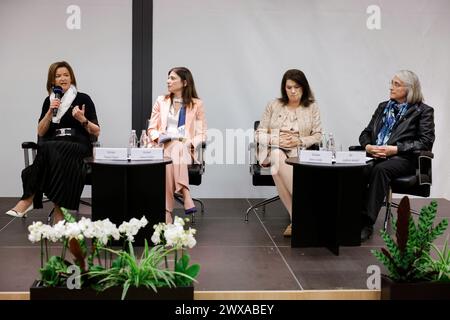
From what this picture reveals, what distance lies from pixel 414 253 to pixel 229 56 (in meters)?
3.58

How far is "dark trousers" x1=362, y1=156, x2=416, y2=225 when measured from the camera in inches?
174

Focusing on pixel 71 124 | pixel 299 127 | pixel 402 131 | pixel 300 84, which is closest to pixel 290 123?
pixel 299 127

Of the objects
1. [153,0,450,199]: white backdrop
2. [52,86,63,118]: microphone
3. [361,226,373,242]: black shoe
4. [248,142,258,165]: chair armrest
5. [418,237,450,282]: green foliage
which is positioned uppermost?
[153,0,450,199]: white backdrop

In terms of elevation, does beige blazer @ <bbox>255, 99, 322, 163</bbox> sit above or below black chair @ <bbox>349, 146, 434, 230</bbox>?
above

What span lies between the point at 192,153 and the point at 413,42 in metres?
2.72

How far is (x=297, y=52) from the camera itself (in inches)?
238

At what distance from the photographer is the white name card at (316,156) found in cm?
411

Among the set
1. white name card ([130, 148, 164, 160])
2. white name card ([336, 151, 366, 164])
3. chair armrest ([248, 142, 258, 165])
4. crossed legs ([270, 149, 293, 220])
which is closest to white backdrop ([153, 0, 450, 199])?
chair armrest ([248, 142, 258, 165])

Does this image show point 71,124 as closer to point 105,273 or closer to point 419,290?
point 105,273

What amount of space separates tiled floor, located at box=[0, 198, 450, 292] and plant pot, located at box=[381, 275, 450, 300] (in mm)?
398

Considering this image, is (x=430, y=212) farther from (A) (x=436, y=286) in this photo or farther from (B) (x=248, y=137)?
(B) (x=248, y=137)

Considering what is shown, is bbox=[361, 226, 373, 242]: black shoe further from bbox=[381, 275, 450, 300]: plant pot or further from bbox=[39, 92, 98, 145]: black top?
bbox=[39, 92, 98, 145]: black top

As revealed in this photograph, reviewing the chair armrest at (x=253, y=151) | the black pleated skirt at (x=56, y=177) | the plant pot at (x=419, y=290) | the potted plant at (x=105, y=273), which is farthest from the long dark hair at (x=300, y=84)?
the potted plant at (x=105, y=273)

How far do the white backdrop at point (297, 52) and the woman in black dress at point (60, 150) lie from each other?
119cm
